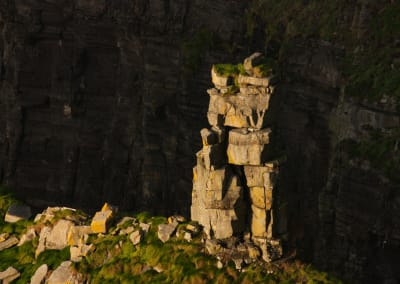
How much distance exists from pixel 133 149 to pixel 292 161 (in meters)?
21.1

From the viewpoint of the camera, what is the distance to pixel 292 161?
178 feet

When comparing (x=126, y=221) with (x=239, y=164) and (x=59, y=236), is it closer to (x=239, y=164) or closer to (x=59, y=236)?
(x=59, y=236)

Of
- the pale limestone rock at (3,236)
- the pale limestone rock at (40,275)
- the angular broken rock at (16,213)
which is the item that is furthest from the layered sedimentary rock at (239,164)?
the angular broken rock at (16,213)

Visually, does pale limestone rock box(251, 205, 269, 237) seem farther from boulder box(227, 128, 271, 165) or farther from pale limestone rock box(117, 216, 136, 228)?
pale limestone rock box(117, 216, 136, 228)

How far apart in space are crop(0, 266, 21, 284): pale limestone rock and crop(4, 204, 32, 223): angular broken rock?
4962 mm

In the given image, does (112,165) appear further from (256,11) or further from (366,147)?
(366,147)

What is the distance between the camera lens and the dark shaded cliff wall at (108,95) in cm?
6141

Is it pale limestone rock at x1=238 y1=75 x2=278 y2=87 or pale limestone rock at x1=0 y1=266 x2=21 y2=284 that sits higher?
pale limestone rock at x1=238 y1=75 x2=278 y2=87

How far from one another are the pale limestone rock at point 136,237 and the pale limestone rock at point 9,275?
20.2 ft

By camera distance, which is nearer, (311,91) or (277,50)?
(311,91)

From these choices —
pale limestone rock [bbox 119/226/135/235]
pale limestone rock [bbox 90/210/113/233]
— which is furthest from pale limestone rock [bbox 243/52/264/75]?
pale limestone rock [bbox 90/210/113/233]

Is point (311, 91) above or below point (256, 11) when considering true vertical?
below

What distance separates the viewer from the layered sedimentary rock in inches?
1063

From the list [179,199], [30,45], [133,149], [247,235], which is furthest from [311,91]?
[30,45]
